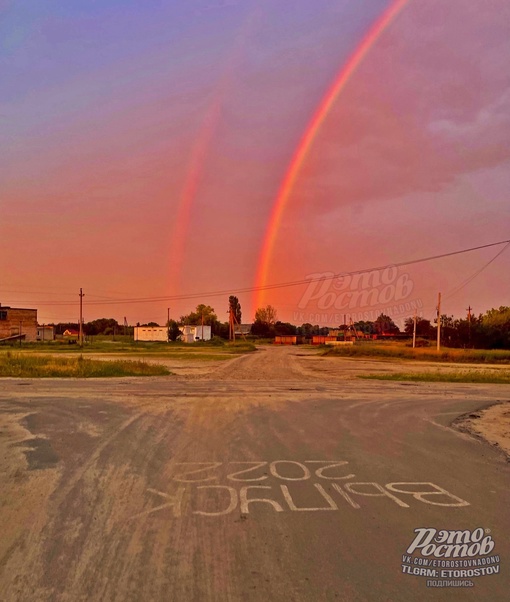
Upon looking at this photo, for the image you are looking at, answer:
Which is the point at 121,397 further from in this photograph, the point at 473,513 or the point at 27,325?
the point at 27,325

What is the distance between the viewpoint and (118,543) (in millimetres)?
5324

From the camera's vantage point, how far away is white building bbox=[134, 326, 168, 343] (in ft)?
441

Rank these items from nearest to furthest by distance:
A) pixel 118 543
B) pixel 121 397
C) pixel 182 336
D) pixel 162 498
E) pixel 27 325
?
pixel 118 543, pixel 162 498, pixel 121 397, pixel 27 325, pixel 182 336

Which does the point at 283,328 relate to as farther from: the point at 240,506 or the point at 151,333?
the point at 240,506

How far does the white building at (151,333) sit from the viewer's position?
13450 cm

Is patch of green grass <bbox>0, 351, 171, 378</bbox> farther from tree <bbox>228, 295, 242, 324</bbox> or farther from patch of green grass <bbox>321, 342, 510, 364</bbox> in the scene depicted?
tree <bbox>228, 295, 242, 324</bbox>

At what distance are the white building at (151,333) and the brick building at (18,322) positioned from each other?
28729 mm

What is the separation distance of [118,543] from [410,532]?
3109mm

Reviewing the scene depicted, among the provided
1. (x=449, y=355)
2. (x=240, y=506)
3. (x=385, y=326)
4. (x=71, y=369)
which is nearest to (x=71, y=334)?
(x=385, y=326)

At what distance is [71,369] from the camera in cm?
3055

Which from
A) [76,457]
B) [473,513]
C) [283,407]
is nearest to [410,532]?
[473,513]

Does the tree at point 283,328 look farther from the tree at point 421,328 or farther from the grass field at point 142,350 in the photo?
the grass field at point 142,350

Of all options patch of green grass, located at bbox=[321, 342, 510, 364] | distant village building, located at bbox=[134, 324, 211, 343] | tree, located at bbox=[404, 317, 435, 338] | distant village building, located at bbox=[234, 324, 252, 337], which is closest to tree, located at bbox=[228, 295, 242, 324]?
distant village building, located at bbox=[234, 324, 252, 337]

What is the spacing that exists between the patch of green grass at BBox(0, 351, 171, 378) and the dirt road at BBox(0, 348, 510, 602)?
16.4 m
